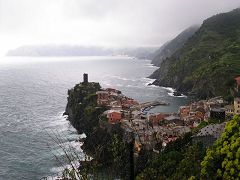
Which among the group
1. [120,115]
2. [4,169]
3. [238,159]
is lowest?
[4,169]

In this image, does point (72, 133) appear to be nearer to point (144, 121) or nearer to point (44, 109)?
point (144, 121)

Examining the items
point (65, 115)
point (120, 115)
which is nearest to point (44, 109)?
point (65, 115)

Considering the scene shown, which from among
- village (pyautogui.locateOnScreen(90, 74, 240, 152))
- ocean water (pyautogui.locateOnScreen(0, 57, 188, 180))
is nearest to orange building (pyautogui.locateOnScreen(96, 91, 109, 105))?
village (pyautogui.locateOnScreen(90, 74, 240, 152))

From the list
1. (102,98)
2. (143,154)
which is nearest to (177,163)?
(143,154)

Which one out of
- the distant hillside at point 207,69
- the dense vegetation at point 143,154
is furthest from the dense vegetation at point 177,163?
the distant hillside at point 207,69

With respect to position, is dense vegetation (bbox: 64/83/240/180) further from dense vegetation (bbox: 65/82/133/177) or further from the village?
the village

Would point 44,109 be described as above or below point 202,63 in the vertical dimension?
below
